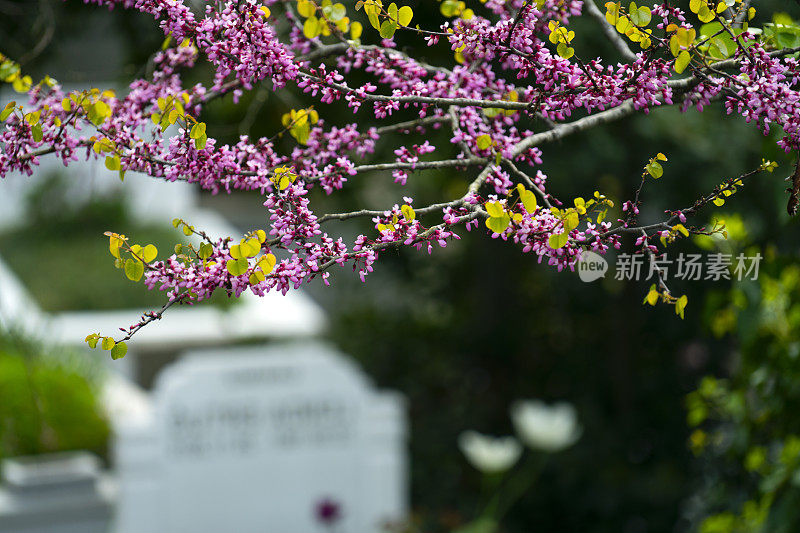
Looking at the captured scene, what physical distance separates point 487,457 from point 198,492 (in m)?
1.50

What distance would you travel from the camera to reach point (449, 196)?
5117mm

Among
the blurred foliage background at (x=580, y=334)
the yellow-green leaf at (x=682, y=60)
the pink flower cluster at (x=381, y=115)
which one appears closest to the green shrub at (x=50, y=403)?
the blurred foliage background at (x=580, y=334)

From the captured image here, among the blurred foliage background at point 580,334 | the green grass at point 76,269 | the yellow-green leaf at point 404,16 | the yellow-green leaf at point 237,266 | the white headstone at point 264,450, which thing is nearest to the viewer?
the yellow-green leaf at point 237,266

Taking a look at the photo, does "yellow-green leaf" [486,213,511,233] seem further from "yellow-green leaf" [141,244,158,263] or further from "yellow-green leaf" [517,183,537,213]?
"yellow-green leaf" [141,244,158,263]

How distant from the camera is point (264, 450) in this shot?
4500 mm

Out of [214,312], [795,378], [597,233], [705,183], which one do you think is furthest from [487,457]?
[214,312]

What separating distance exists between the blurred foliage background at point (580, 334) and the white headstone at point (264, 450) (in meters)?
0.52

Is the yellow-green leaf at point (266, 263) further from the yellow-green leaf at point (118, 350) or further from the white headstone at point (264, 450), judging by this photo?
the white headstone at point (264, 450)

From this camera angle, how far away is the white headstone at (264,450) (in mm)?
4246

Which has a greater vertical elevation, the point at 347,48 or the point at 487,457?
the point at 347,48

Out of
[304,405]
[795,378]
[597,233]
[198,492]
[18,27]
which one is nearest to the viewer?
[597,233]

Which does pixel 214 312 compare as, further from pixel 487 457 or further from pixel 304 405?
pixel 487 457

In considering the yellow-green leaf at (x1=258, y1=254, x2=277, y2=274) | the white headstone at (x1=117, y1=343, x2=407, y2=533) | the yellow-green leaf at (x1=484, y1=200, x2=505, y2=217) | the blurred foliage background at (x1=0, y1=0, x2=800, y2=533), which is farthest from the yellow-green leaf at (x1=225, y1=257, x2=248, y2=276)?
the white headstone at (x1=117, y1=343, x2=407, y2=533)

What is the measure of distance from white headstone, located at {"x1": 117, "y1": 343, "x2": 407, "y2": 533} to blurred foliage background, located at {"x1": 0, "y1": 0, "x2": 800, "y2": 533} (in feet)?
1.72
